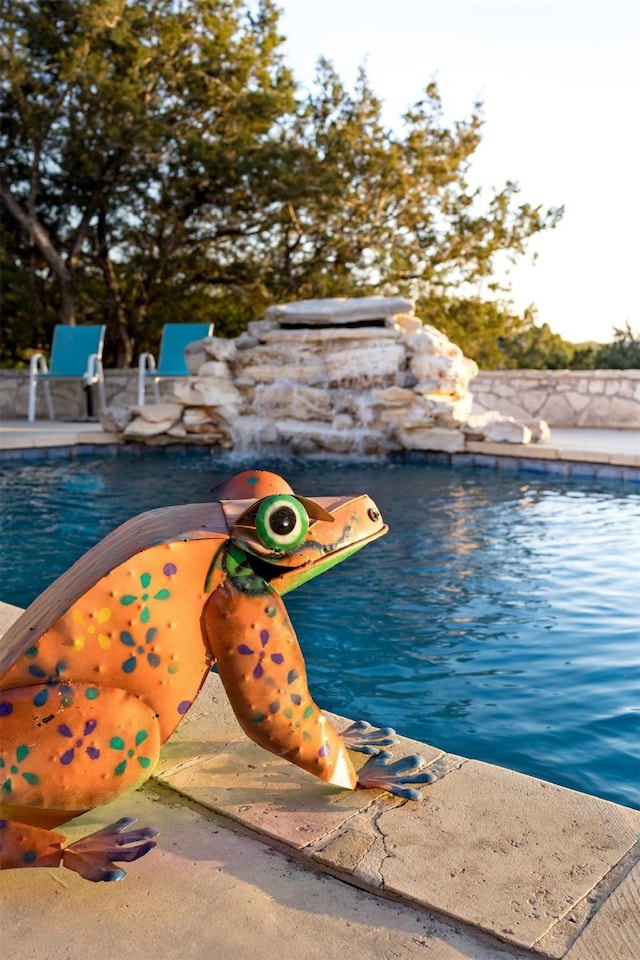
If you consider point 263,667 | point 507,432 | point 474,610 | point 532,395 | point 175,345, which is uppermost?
point 175,345

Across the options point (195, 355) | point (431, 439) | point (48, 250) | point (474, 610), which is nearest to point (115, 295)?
point (48, 250)

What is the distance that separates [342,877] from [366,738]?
587 millimetres

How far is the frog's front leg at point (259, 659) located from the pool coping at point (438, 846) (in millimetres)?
240

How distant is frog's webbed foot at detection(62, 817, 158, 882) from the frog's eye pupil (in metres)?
0.63

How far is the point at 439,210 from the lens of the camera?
1536 cm

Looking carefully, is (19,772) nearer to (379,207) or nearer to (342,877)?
(342,877)

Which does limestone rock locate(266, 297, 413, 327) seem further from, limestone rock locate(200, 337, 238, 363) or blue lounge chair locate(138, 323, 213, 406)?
blue lounge chair locate(138, 323, 213, 406)

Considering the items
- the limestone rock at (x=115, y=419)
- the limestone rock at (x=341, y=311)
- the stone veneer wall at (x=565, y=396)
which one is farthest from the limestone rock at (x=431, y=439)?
the limestone rock at (x=115, y=419)

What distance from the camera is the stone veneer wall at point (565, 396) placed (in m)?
12.4

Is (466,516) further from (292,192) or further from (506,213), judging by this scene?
(506,213)

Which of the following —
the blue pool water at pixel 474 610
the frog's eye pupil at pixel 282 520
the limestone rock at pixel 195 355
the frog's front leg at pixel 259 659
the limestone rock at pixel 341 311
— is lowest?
the blue pool water at pixel 474 610

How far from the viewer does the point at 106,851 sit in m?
1.61

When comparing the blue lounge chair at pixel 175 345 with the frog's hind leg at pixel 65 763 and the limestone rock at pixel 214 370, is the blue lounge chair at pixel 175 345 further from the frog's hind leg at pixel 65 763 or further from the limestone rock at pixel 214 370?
the frog's hind leg at pixel 65 763

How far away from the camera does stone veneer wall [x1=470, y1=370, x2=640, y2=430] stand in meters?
12.4
